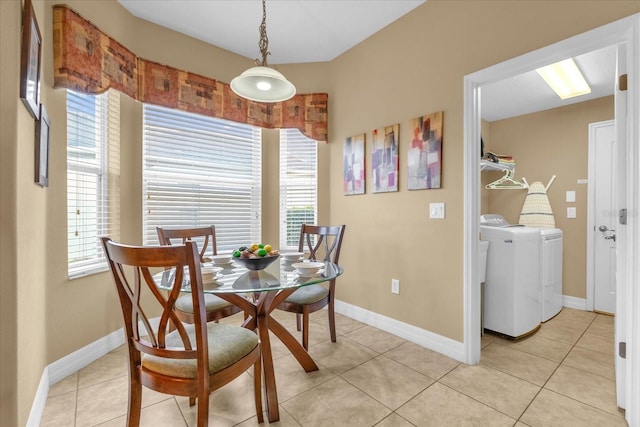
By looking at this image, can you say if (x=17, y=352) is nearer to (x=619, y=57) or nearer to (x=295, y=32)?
(x=295, y=32)

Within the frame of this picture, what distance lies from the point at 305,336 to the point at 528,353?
178 centimetres

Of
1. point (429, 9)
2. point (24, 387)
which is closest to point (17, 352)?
point (24, 387)

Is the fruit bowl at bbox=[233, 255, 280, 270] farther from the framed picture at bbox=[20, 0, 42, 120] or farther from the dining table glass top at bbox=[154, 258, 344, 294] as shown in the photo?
the framed picture at bbox=[20, 0, 42, 120]

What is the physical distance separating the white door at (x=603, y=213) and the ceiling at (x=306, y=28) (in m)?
0.47

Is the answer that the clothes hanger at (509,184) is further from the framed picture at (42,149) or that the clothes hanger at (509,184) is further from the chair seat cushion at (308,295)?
the framed picture at (42,149)

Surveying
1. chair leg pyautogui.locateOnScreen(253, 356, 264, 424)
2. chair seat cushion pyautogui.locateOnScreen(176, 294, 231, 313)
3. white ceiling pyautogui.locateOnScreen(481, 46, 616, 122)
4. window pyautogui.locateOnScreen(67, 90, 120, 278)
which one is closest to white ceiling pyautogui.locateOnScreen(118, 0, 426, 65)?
window pyautogui.locateOnScreen(67, 90, 120, 278)

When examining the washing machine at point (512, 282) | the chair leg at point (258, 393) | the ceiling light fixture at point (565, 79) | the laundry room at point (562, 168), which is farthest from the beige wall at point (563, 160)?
the chair leg at point (258, 393)

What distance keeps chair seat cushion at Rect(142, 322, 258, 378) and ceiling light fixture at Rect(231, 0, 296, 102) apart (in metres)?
1.44

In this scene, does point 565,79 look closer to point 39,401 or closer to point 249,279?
point 249,279

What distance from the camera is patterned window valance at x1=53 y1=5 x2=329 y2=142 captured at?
1962 millimetres

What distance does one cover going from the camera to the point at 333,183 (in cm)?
335

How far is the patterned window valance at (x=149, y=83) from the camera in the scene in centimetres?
196

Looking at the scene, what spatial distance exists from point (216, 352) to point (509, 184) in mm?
3999

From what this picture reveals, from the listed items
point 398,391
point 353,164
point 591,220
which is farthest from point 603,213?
point 398,391
